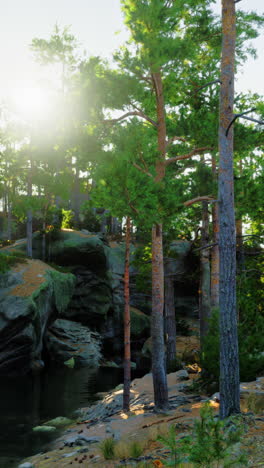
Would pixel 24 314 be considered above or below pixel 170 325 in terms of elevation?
above

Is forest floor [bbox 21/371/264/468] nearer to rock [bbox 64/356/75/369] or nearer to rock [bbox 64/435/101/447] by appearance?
rock [bbox 64/435/101/447]

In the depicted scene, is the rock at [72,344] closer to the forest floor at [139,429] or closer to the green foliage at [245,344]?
the forest floor at [139,429]

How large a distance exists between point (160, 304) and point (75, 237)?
19.1 metres

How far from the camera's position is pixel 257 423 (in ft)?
24.1

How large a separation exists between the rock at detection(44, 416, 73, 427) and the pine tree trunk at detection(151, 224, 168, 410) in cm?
345

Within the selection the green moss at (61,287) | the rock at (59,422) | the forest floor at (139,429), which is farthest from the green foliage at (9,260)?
the rock at (59,422)

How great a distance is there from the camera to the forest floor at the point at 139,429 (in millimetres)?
6680

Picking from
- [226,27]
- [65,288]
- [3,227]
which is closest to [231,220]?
[226,27]

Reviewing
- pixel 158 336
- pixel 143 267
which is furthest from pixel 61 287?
pixel 158 336

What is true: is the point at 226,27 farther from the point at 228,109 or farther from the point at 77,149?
the point at 77,149

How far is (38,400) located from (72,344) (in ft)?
37.3

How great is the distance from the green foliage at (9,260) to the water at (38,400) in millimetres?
5671

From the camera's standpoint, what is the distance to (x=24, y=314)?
2136 cm

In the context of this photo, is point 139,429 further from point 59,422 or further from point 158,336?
point 59,422
